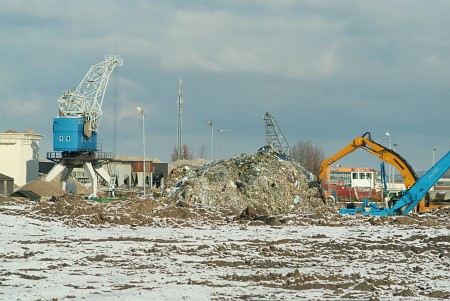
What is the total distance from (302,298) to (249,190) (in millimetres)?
31555

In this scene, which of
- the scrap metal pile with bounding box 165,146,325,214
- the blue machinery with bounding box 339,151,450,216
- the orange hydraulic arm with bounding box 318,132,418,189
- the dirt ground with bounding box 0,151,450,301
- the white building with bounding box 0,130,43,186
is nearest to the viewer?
the dirt ground with bounding box 0,151,450,301

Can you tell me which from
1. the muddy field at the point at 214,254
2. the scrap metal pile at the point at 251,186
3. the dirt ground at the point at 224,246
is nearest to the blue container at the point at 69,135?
the dirt ground at the point at 224,246

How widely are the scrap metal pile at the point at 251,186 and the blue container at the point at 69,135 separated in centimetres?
3927

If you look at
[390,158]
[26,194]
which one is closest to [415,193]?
[390,158]

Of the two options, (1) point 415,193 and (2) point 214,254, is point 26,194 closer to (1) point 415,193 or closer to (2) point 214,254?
(1) point 415,193

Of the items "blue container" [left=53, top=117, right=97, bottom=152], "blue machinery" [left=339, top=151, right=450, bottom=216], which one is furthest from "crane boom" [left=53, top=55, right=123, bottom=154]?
"blue machinery" [left=339, top=151, right=450, bottom=216]

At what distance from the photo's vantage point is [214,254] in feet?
83.1

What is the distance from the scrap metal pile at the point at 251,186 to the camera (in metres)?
47.2

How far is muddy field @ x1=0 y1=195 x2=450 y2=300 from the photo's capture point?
59.1ft

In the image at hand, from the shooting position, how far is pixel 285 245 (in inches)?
1128

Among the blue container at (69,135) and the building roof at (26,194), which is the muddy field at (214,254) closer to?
the building roof at (26,194)

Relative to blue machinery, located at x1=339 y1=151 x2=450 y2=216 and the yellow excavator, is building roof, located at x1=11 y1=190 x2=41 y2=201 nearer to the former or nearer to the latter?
the yellow excavator

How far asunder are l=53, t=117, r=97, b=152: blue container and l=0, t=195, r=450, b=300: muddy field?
45181mm

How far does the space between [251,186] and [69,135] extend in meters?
44.8
